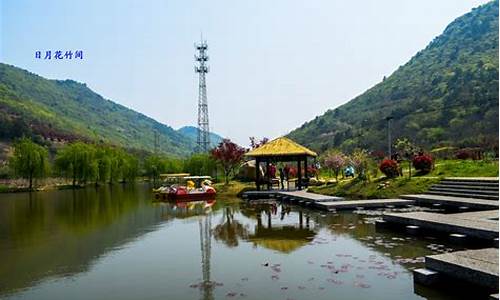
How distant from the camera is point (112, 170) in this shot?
57.4 m

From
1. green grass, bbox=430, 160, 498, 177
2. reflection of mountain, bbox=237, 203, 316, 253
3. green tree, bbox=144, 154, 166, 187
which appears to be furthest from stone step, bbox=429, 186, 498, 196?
green tree, bbox=144, 154, 166, 187

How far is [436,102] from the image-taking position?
215ft

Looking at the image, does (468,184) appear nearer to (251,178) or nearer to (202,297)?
(202,297)

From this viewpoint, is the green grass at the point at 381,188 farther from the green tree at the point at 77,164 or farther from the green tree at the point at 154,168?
the green tree at the point at 154,168

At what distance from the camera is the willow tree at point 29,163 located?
156 feet

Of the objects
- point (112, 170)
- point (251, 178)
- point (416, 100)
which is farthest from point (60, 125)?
point (251, 178)

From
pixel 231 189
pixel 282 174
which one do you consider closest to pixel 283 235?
pixel 282 174

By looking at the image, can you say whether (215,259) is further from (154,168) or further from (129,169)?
(154,168)

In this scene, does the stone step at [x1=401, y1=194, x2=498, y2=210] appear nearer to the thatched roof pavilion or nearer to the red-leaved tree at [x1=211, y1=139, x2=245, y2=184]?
→ the thatched roof pavilion

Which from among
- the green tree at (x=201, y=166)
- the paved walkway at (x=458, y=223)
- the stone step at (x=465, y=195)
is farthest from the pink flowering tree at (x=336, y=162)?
the green tree at (x=201, y=166)

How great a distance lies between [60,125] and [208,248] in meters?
102

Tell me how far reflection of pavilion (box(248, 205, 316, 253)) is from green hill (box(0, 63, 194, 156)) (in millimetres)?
75080

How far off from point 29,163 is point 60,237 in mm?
36371

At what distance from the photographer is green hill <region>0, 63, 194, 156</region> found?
289 ft
